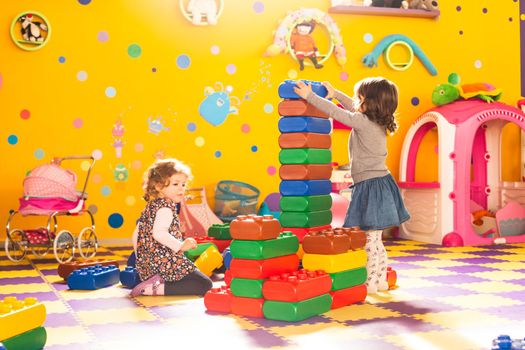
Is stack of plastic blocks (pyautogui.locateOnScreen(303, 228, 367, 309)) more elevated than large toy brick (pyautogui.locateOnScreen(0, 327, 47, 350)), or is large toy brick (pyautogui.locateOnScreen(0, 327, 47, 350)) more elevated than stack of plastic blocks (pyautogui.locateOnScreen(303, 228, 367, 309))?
stack of plastic blocks (pyautogui.locateOnScreen(303, 228, 367, 309))

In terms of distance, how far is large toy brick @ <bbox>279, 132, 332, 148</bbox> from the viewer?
379cm

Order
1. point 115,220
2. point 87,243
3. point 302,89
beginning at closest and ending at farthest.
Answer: point 302,89, point 87,243, point 115,220

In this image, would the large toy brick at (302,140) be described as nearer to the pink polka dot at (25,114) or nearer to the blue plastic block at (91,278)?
the blue plastic block at (91,278)

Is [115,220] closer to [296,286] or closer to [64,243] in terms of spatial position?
[64,243]

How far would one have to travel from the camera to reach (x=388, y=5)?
7.01 m

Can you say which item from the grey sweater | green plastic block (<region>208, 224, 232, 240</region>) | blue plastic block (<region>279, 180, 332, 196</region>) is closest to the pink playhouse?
green plastic block (<region>208, 224, 232, 240</region>)

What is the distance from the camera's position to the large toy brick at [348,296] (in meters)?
3.37

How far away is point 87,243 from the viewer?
213 inches

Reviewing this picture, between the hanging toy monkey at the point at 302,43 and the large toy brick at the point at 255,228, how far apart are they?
360cm

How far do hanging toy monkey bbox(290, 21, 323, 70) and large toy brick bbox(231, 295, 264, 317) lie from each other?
3814mm

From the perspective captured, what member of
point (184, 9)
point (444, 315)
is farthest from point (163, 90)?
point (444, 315)

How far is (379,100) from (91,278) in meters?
1.95

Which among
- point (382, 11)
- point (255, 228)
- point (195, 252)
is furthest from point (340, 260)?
point (382, 11)

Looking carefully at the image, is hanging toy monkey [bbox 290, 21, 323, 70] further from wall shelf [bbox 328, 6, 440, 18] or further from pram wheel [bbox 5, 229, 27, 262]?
pram wheel [bbox 5, 229, 27, 262]
